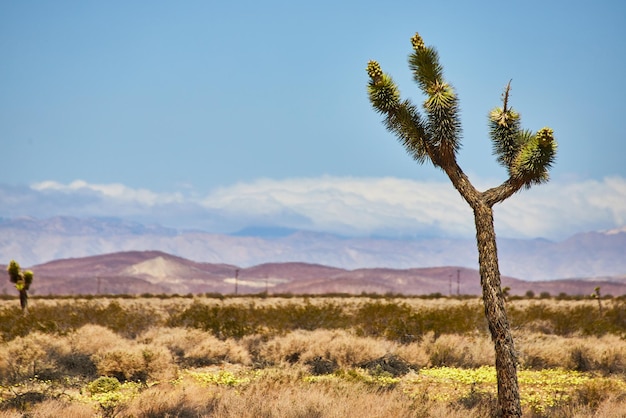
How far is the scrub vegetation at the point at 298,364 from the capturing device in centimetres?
1296

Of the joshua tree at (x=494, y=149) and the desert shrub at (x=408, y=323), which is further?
the desert shrub at (x=408, y=323)

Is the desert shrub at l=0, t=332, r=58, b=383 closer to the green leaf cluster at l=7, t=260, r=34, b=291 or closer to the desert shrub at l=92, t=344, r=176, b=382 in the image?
the desert shrub at l=92, t=344, r=176, b=382

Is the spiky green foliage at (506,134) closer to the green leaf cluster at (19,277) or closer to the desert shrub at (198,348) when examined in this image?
the desert shrub at (198,348)

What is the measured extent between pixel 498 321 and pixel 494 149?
3.46m

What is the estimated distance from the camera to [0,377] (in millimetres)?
17922

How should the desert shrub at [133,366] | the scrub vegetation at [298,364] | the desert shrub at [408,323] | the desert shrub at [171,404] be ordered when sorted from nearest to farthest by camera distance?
the desert shrub at [171,404] → the scrub vegetation at [298,364] → the desert shrub at [133,366] → the desert shrub at [408,323]

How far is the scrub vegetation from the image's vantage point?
12961 millimetres

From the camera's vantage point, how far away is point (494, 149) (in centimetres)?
1405

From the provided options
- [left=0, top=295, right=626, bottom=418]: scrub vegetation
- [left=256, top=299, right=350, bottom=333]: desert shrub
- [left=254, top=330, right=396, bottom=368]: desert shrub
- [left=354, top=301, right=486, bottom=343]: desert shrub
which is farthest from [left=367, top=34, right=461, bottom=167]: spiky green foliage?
[left=256, top=299, right=350, bottom=333]: desert shrub

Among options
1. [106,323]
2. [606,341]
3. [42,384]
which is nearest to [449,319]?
[606,341]

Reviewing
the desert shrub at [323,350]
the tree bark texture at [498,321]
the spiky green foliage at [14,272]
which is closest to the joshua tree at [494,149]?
the tree bark texture at [498,321]

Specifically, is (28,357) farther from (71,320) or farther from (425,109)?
(425,109)

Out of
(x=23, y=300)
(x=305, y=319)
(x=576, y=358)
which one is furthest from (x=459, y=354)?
(x=23, y=300)

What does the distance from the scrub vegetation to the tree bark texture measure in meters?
0.58
